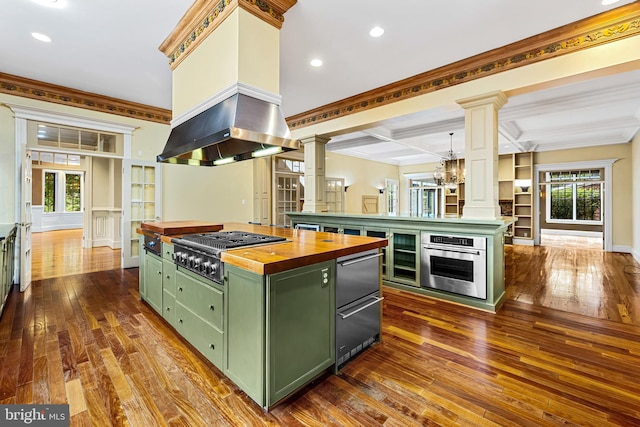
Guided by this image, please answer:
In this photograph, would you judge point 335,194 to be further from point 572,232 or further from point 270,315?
point 572,232

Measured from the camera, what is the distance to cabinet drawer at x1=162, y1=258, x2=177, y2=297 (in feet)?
8.27

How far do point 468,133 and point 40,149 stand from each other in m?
6.13

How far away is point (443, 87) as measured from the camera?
3.65 metres

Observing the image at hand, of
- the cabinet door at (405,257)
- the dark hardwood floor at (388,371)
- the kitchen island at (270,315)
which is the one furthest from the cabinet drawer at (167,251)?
the cabinet door at (405,257)

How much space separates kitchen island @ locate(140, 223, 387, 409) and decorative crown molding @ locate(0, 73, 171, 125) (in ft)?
14.4

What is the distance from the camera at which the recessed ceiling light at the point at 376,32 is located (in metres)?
2.85

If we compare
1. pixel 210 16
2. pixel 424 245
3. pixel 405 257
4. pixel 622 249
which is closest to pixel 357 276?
pixel 424 245

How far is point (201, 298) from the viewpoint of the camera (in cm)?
210

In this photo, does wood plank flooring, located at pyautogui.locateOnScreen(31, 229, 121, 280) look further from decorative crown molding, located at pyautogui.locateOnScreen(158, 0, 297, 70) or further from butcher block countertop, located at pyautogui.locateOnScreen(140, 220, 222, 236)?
decorative crown molding, located at pyautogui.locateOnScreen(158, 0, 297, 70)

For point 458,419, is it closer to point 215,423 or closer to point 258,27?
point 215,423

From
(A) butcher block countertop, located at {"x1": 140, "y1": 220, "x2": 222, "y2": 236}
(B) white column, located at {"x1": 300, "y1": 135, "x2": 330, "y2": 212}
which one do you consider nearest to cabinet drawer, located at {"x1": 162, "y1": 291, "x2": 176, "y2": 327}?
(A) butcher block countertop, located at {"x1": 140, "y1": 220, "x2": 222, "y2": 236}

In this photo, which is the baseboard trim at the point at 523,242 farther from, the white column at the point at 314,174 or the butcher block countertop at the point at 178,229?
the butcher block countertop at the point at 178,229

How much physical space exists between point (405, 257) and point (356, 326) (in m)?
2.02

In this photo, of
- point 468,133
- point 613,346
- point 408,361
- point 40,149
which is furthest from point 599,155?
point 40,149
